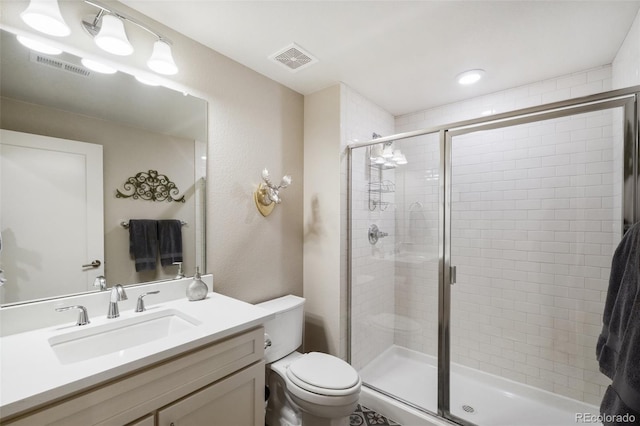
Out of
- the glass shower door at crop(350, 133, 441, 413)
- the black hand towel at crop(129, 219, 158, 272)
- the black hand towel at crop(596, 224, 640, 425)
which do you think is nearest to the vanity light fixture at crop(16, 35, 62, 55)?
the black hand towel at crop(129, 219, 158, 272)

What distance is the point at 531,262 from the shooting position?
210 cm

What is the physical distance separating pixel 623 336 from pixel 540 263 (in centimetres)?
113

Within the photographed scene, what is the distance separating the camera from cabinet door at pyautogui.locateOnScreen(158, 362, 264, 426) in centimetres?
100

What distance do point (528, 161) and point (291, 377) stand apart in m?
2.24

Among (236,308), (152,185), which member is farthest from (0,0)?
(236,308)

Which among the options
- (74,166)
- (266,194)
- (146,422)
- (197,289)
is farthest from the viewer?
(266,194)

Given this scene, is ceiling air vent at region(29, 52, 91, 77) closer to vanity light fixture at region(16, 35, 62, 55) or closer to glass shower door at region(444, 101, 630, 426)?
vanity light fixture at region(16, 35, 62, 55)

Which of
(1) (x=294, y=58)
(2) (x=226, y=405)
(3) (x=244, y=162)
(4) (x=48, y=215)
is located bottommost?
(2) (x=226, y=405)

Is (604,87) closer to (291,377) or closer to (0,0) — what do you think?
(291,377)

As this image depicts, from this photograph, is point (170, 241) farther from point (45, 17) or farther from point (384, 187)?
point (384, 187)

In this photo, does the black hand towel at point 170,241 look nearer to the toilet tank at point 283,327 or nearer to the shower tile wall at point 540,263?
the toilet tank at point 283,327

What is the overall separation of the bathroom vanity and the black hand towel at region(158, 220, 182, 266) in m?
0.15

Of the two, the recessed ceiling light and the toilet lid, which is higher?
the recessed ceiling light

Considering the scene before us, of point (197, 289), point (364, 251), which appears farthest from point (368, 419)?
point (197, 289)
